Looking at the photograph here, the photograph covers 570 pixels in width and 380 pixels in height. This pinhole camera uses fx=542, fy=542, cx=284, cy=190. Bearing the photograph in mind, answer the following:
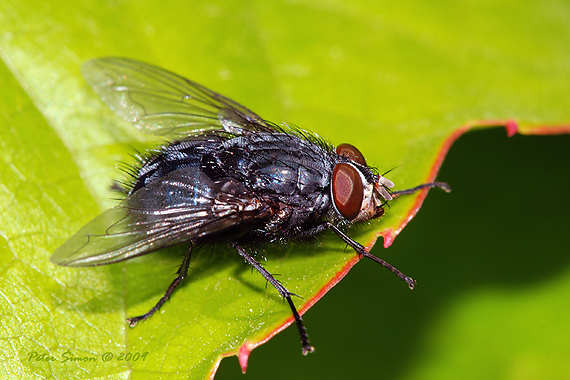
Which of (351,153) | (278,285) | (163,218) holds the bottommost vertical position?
(278,285)

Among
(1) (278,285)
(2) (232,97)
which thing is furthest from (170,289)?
(2) (232,97)

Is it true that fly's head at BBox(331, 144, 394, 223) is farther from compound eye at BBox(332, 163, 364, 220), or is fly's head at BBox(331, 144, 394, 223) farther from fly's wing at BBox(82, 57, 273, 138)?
fly's wing at BBox(82, 57, 273, 138)

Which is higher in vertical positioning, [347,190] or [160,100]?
[160,100]

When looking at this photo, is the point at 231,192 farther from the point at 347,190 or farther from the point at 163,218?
the point at 347,190

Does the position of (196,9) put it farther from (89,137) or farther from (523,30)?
(523,30)

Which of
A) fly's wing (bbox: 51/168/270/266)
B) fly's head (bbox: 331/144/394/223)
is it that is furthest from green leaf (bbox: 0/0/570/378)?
fly's wing (bbox: 51/168/270/266)

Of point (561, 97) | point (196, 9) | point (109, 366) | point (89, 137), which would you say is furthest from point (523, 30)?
point (109, 366)
